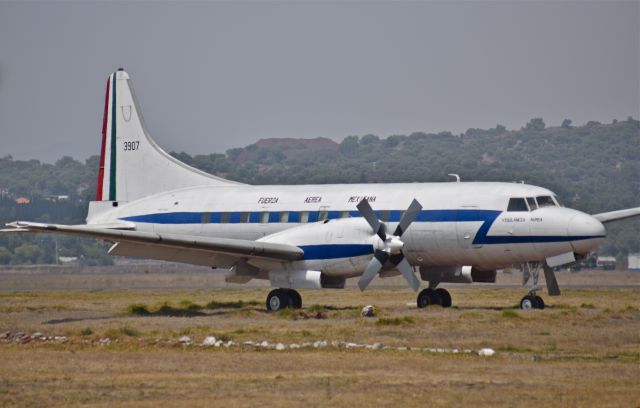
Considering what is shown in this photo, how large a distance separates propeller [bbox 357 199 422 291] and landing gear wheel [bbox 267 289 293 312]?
2.89m

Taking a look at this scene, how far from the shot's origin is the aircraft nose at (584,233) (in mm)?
33781

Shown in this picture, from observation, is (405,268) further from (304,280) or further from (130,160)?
(130,160)

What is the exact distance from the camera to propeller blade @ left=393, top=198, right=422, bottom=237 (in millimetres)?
34562

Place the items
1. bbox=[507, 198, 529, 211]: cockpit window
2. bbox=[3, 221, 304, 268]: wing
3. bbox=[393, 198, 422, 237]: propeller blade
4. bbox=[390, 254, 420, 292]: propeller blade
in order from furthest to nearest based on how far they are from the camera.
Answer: bbox=[507, 198, 529, 211]: cockpit window, bbox=[393, 198, 422, 237]: propeller blade, bbox=[390, 254, 420, 292]: propeller blade, bbox=[3, 221, 304, 268]: wing

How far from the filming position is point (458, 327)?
29547mm

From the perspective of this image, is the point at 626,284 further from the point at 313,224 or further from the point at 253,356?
the point at 253,356

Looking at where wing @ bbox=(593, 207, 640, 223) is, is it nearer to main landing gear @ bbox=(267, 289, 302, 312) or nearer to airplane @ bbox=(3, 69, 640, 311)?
airplane @ bbox=(3, 69, 640, 311)

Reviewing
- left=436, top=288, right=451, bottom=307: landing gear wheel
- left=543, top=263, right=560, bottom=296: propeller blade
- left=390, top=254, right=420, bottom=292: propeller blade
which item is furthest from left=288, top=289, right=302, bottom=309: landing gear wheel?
left=543, top=263, right=560, bottom=296: propeller blade

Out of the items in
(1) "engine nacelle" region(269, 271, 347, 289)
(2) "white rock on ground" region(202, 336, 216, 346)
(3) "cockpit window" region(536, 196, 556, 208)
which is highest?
(3) "cockpit window" region(536, 196, 556, 208)

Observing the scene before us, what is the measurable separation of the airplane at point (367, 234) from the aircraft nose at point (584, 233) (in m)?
0.04

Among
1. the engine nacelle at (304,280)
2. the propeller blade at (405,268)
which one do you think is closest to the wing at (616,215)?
the propeller blade at (405,268)

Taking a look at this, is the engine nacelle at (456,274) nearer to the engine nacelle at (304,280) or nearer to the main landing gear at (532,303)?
the main landing gear at (532,303)

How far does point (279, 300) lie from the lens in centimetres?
3572

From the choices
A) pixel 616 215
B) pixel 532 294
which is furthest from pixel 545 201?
pixel 616 215
